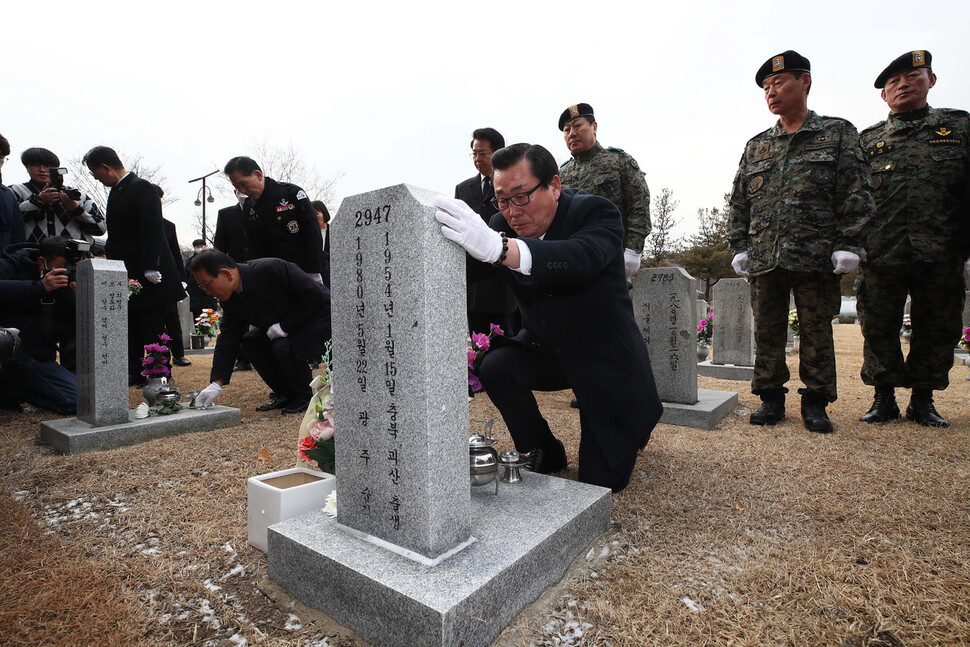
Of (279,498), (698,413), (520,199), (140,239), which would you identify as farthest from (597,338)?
(140,239)

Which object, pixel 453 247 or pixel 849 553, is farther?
pixel 849 553

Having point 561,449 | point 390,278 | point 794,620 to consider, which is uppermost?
point 390,278

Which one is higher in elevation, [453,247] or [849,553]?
[453,247]

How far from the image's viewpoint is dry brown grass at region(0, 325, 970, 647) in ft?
5.01

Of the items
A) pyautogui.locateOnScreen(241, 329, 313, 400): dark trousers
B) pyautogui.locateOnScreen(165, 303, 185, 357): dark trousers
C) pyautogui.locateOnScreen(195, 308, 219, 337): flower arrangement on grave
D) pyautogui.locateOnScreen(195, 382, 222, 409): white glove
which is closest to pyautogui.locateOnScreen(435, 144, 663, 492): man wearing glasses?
pyautogui.locateOnScreen(241, 329, 313, 400): dark trousers

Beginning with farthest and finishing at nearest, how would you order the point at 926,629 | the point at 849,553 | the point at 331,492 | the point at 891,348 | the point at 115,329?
the point at 891,348 → the point at 115,329 → the point at 331,492 → the point at 849,553 → the point at 926,629

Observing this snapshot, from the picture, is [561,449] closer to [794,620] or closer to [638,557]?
[638,557]

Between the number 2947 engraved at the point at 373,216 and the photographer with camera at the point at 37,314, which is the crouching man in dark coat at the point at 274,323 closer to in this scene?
the photographer with camera at the point at 37,314

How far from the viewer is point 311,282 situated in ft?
→ 14.4

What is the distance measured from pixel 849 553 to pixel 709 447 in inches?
55.6

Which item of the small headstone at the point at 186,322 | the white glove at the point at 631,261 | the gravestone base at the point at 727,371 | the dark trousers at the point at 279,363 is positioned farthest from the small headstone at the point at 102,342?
the small headstone at the point at 186,322

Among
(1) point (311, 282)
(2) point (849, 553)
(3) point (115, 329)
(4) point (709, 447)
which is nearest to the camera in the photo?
(2) point (849, 553)

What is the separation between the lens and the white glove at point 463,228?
155 cm

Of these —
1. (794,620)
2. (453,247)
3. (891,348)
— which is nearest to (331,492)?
(453,247)
